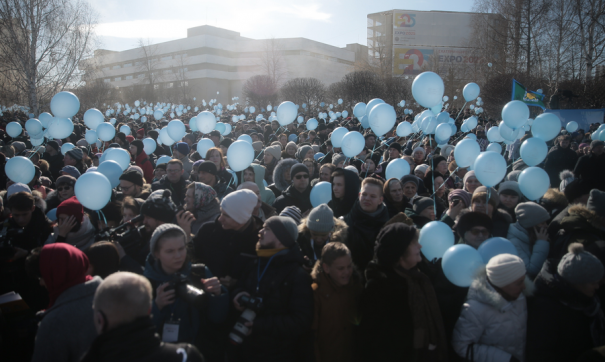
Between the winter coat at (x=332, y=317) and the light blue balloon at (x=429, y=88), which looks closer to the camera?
the winter coat at (x=332, y=317)

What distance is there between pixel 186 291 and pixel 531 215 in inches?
102

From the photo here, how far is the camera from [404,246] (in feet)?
→ 7.38

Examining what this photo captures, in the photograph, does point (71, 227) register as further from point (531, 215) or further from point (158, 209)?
point (531, 215)

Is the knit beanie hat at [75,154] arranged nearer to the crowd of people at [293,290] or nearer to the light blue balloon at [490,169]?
the crowd of people at [293,290]

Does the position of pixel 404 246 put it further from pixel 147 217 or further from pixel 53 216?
pixel 53 216

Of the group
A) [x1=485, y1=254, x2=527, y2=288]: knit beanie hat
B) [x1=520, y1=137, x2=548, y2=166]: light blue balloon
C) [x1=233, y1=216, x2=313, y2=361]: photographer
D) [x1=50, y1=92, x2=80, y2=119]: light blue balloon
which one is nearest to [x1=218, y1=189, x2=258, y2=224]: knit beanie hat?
[x1=233, y1=216, x2=313, y2=361]: photographer

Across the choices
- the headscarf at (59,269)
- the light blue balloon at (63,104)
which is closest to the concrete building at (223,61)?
the light blue balloon at (63,104)

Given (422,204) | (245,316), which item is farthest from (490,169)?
(245,316)

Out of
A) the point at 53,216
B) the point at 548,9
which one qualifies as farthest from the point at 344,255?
the point at 548,9

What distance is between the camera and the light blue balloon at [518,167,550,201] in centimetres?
362

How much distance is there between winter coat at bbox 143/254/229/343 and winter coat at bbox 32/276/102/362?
33 cm

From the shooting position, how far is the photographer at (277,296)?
7.06 ft

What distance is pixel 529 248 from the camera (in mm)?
2791

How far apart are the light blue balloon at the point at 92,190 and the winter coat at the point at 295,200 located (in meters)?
1.74
